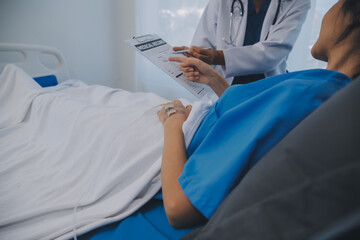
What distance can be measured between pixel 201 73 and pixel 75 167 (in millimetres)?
735

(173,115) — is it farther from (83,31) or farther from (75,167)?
(83,31)

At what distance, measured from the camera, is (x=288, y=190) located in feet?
0.79

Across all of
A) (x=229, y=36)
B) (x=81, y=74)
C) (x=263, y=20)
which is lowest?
(x=81, y=74)

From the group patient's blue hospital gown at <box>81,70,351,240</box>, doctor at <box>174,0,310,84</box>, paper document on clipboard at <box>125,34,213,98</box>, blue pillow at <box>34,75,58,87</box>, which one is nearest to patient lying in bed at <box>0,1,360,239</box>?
patient's blue hospital gown at <box>81,70,351,240</box>

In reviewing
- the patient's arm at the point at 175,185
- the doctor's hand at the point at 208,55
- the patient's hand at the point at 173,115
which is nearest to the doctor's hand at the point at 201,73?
the doctor's hand at the point at 208,55

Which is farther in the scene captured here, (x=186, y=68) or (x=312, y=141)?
(x=186, y=68)

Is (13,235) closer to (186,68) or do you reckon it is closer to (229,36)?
(186,68)

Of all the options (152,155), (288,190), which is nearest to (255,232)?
(288,190)

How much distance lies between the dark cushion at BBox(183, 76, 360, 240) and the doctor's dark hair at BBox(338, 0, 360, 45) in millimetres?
344

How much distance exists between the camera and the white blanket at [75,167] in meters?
0.52

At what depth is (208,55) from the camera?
121 cm

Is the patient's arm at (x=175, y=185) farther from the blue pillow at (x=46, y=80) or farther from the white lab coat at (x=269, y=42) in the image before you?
the blue pillow at (x=46, y=80)

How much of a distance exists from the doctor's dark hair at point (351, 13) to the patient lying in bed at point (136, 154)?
16mm

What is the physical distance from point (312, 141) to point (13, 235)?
0.65 metres
